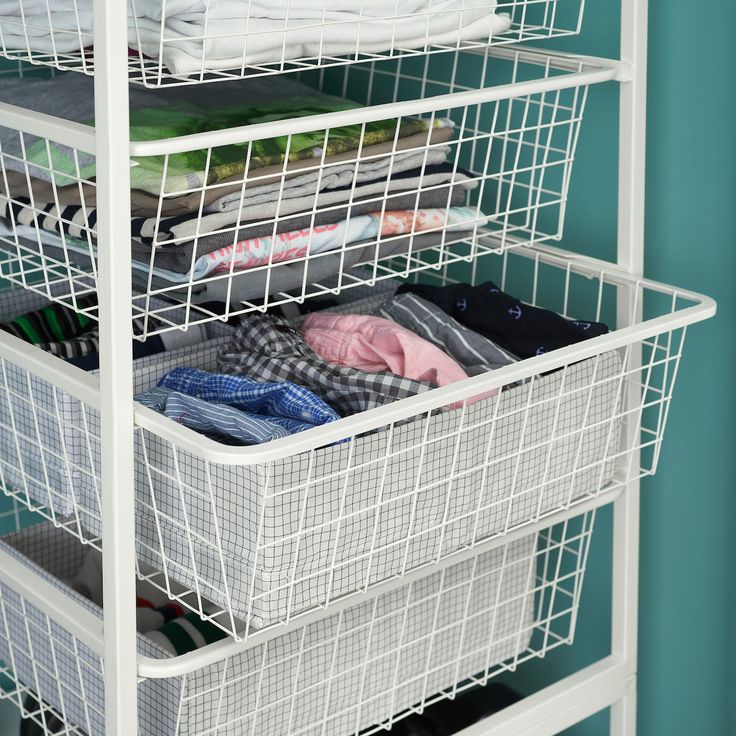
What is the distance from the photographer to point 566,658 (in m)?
1.84

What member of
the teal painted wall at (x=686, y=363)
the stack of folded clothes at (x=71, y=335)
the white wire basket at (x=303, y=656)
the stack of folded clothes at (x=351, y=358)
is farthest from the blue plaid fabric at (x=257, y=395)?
the teal painted wall at (x=686, y=363)

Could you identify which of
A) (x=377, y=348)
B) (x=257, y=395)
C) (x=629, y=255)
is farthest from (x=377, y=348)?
(x=629, y=255)

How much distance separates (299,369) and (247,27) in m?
0.39

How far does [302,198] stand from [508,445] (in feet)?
1.17

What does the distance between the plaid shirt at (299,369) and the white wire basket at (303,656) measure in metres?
0.23

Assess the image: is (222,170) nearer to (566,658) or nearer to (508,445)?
(508,445)

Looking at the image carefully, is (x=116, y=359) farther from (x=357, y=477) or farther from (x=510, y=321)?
(x=510, y=321)

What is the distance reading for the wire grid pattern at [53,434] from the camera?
47.1 inches

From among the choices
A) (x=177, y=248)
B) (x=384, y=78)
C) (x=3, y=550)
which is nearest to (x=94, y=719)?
(x=3, y=550)

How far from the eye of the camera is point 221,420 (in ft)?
3.81

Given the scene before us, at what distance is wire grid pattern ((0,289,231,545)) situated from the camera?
3.93ft

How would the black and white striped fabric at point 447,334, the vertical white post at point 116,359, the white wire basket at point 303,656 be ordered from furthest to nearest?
the black and white striped fabric at point 447,334 < the white wire basket at point 303,656 < the vertical white post at point 116,359

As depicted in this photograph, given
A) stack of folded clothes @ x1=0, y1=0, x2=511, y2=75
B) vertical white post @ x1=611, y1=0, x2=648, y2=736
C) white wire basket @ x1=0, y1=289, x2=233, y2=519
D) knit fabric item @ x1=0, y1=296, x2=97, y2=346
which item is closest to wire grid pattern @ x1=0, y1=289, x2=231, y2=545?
white wire basket @ x1=0, y1=289, x2=233, y2=519

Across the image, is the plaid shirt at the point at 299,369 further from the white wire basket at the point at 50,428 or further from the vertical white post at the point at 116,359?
the vertical white post at the point at 116,359
